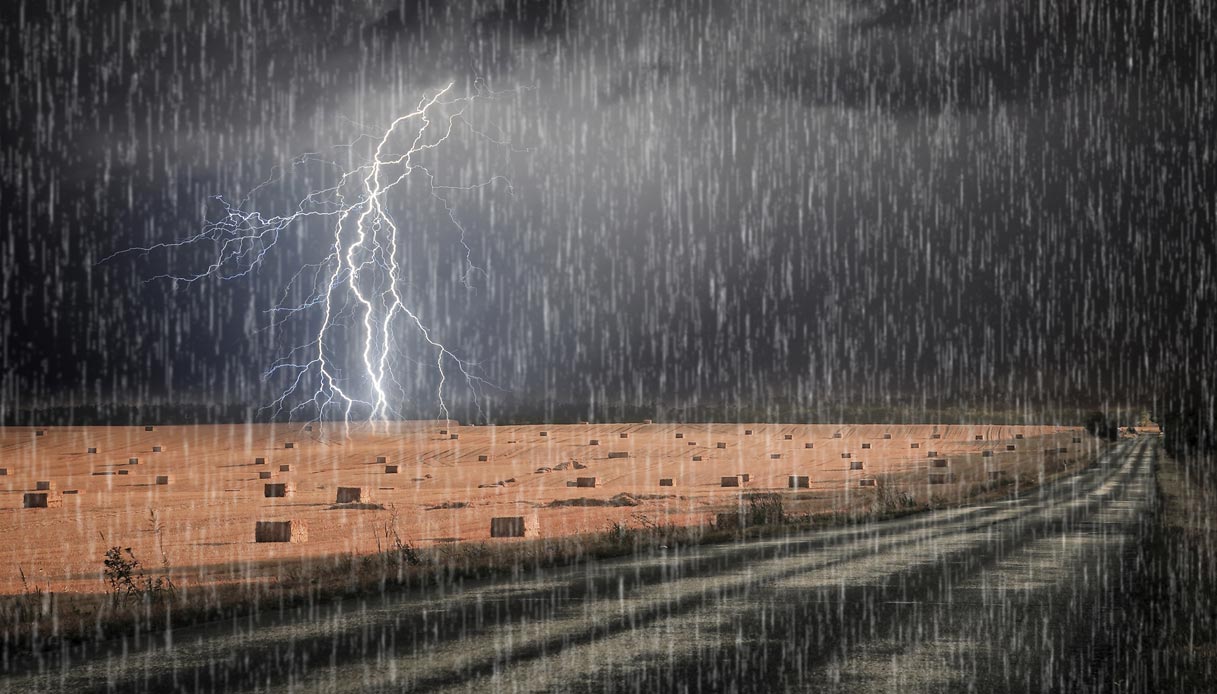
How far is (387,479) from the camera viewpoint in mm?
43688

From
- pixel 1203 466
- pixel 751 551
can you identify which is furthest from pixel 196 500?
pixel 1203 466

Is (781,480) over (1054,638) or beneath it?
beneath

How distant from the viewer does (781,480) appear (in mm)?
44844

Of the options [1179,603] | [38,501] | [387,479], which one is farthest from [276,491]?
[1179,603]

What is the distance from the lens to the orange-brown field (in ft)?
67.3

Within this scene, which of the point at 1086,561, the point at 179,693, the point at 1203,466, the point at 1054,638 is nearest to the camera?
the point at 179,693

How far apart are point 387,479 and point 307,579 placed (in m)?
30.9

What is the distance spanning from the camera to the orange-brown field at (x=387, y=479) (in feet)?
67.3

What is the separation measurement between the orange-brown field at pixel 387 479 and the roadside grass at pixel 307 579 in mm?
1320

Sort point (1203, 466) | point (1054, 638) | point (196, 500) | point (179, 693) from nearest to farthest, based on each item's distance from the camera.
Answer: point (179, 693) → point (1054, 638) → point (196, 500) → point (1203, 466)

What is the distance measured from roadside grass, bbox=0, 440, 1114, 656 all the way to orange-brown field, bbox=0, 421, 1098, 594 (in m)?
1.32

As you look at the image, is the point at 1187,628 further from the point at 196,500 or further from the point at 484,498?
the point at 196,500

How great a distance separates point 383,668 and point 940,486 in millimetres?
37237

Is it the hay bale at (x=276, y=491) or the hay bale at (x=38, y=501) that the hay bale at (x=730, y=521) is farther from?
the hay bale at (x=38, y=501)
